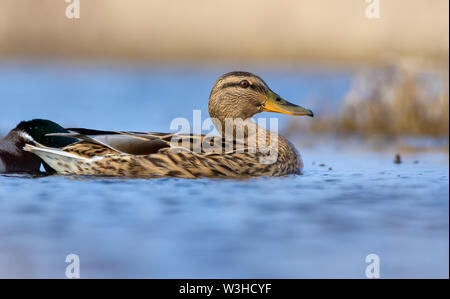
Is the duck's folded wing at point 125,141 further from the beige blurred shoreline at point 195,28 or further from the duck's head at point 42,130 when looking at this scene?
the beige blurred shoreline at point 195,28

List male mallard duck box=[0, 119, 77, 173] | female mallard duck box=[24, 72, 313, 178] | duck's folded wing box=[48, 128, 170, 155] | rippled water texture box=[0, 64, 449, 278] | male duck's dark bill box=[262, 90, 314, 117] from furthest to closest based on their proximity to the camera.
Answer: male duck's dark bill box=[262, 90, 314, 117], male mallard duck box=[0, 119, 77, 173], female mallard duck box=[24, 72, 313, 178], duck's folded wing box=[48, 128, 170, 155], rippled water texture box=[0, 64, 449, 278]

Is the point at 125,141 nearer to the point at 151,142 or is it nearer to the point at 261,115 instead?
the point at 151,142

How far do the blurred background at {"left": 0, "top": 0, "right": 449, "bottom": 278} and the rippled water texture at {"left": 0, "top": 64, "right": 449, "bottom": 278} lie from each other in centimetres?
2

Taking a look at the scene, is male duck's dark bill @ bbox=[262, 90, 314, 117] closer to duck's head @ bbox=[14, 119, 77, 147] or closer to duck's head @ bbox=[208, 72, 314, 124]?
duck's head @ bbox=[208, 72, 314, 124]

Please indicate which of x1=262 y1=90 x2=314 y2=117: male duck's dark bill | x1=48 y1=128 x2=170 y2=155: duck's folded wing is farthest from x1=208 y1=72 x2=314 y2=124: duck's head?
x1=48 y1=128 x2=170 y2=155: duck's folded wing

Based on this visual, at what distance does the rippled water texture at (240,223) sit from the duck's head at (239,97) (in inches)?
38.7

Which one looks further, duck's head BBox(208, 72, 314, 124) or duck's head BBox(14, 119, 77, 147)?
duck's head BBox(208, 72, 314, 124)

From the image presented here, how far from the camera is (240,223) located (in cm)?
598

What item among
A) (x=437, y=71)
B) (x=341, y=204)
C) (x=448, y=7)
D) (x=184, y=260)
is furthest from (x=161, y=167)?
(x=448, y=7)

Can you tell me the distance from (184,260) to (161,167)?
112 inches

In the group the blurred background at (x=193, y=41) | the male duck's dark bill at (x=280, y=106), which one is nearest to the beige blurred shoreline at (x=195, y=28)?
the blurred background at (x=193, y=41)

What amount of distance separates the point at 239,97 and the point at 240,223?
9.82 ft

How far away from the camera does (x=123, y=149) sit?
776 centimetres

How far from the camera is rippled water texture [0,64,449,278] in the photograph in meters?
4.98
